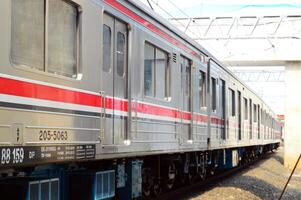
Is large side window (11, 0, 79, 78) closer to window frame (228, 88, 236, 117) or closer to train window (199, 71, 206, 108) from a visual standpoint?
train window (199, 71, 206, 108)

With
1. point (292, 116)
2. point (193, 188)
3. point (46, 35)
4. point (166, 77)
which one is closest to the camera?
point (46, 35)

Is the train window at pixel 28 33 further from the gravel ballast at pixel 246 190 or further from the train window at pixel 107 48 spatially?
the gravel ballast at pixel 246 190

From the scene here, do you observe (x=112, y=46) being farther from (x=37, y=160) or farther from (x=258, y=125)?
(x=258, y=125)

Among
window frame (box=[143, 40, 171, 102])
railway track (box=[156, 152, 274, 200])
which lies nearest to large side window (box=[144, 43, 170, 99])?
window frame (box=[143, 40, 171, 102])

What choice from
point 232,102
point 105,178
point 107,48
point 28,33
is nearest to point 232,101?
point 232,102

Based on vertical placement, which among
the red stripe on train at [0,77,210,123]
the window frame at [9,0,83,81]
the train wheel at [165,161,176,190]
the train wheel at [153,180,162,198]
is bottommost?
the train wheel at [153,180,162,198]

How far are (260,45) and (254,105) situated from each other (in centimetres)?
386

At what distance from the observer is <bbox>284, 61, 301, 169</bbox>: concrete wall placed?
26.4 metres

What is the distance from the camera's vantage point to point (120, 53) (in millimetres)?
8148

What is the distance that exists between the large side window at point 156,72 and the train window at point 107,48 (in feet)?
4.88

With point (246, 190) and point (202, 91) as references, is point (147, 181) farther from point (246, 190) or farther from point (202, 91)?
point (246, 190)

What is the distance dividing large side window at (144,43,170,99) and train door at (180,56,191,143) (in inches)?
41.5

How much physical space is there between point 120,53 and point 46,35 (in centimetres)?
220

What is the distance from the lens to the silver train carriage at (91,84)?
5457 millimetres
